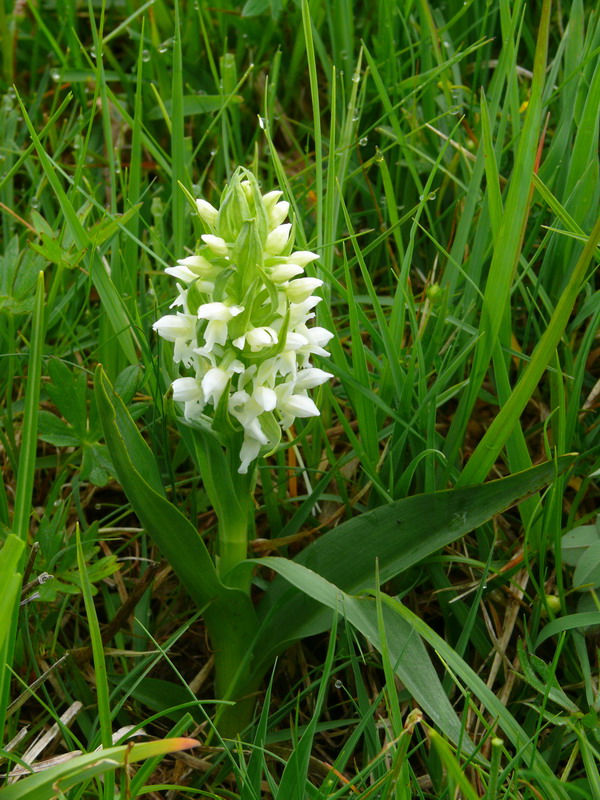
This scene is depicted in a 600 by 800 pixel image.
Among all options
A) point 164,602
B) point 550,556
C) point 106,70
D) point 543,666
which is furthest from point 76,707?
point 106,70

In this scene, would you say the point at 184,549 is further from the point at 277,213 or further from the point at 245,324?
the point at 277,213

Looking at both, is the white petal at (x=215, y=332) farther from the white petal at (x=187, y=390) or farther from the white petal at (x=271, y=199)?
the white petal at (x=271, y=199)

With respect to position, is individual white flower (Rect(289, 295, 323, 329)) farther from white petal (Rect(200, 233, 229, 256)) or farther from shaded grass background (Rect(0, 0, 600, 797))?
shaded grass background (Rect(0, 0, 600, 797))

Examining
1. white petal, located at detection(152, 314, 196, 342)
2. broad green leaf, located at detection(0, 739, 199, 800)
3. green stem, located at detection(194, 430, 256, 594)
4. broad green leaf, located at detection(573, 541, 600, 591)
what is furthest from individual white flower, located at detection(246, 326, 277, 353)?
broad green leaf, located at detection(573, 541, 600, 591)

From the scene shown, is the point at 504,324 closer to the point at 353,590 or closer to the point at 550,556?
the point at 550,556

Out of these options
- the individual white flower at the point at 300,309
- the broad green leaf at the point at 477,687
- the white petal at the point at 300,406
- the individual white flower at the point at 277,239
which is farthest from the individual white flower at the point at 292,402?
the broad green leaf at the point at 477,687

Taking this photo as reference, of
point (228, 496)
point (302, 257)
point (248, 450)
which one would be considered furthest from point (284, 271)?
point (228, 496)
